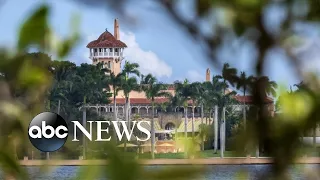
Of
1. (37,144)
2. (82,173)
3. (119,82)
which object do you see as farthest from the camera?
(119,82)

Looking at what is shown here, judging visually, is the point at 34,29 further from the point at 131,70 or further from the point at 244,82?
the point at 131,70

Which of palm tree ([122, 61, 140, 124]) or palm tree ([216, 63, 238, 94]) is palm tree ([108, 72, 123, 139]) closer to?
palm tree ([122, 61, 140, 124])

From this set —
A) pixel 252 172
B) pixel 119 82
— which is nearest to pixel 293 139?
pixel 252 172

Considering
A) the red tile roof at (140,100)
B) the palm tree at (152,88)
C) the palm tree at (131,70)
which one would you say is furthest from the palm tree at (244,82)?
the red tile roof at (140,100)

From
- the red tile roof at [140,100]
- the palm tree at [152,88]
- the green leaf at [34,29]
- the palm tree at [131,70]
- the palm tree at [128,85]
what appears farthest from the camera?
the red tile roof at [140,100]

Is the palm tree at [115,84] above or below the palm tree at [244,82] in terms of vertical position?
above

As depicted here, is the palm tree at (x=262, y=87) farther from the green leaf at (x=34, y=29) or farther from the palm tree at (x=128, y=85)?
the palm tree at (x=128, y=85)

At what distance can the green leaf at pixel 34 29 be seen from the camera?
219mm

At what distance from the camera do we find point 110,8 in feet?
0.84

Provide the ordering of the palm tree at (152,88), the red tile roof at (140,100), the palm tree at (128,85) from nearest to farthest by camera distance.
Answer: the palm tree at (128,85) → the palm tree at (152,88) → the red tile roof at (140,100)

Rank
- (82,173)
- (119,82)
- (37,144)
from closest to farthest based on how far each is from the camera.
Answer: (82,173) < (37,144) < (119,82)

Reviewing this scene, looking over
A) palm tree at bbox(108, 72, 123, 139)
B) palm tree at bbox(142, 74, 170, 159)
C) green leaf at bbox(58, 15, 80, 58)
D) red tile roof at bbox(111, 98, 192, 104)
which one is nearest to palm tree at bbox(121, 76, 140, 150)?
palm tree at bbox(108, 72, 123, 139)

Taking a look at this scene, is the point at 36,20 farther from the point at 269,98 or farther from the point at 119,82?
the point at 119,82

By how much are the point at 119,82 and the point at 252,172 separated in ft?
71.8
